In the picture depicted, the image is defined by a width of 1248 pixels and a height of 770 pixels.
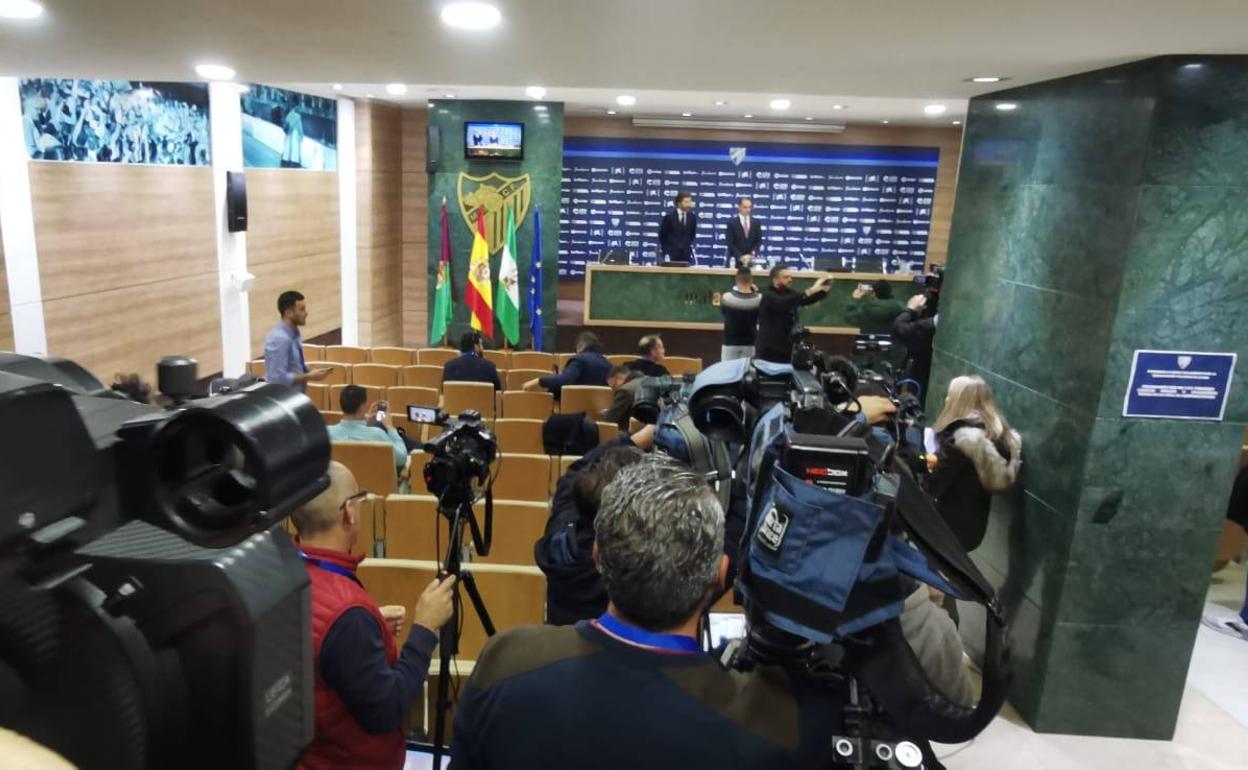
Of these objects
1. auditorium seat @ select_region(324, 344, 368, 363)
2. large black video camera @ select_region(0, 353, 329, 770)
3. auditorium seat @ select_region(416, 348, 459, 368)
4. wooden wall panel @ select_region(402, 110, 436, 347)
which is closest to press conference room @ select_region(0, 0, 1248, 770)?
large black video camera @ select_region(0, 353, 329, 770)

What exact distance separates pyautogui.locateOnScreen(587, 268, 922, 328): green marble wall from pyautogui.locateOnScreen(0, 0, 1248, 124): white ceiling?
4.52 metres

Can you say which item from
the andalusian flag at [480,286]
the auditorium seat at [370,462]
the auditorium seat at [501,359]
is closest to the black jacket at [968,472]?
the auditorium seat at [370,462]

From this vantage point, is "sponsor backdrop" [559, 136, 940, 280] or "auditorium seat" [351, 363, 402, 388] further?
"sponsor backdrop" [559, 136, 940, 280]

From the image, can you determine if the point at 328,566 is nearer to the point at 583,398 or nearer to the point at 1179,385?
the point at 1179,385

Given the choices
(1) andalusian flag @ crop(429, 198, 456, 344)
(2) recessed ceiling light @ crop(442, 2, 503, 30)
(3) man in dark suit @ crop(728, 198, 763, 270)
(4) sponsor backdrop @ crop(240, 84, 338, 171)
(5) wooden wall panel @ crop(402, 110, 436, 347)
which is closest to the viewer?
(2) recessed ceiling light @ crop(442, 2, 503, 30)

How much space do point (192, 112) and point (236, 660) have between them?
8271 mm

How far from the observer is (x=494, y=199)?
9.59 m

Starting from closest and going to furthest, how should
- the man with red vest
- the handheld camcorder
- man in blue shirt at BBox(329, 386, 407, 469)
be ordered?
1. the handheld camcorder
2. the man with red vest
3. man in blue shirt at BBox(329, 386, 407, 469)

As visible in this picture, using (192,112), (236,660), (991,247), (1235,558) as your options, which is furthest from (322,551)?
(192,112)

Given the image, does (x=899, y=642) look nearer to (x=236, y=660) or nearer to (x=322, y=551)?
(x=236, y=660)

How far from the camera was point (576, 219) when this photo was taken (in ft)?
39.8

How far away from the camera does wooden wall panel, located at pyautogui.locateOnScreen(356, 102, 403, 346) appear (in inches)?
424

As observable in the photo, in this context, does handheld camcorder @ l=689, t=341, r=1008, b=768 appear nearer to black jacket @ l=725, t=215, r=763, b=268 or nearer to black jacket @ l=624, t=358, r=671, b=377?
black jacket @ l=624, t=358, r=671, b=377

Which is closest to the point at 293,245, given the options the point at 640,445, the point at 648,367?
the point at 648,367
